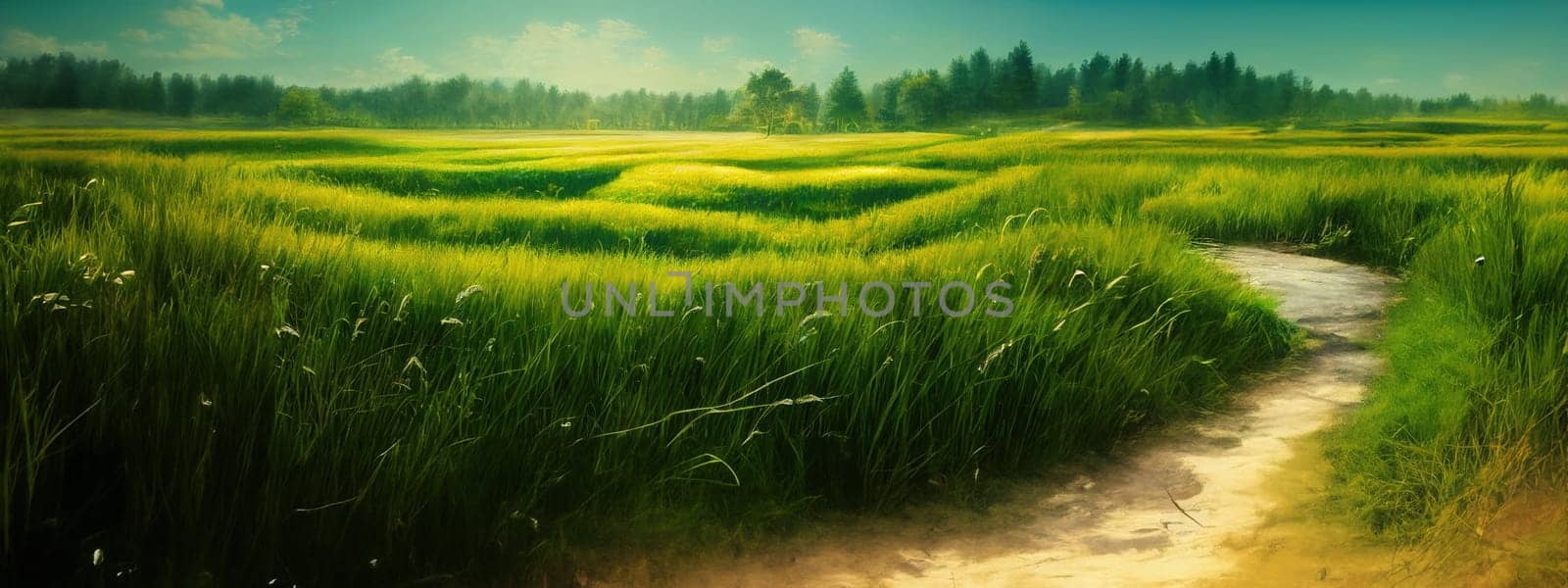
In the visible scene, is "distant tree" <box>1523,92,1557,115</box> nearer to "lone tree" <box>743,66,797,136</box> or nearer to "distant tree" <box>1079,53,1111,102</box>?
"distant tree" <box>1079,53,1111,102</box>

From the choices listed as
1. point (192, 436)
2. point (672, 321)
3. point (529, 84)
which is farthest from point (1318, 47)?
point (192, 436)

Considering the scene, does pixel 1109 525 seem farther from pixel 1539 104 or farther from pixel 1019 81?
pixel 1539 104

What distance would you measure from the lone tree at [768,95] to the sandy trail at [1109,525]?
3640mm

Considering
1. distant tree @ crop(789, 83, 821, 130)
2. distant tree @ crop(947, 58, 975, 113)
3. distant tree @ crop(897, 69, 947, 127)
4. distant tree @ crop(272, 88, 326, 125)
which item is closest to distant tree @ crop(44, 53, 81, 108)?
distant tree @ crop(272, 88, 326, 125)

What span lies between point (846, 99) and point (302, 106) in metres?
3.20

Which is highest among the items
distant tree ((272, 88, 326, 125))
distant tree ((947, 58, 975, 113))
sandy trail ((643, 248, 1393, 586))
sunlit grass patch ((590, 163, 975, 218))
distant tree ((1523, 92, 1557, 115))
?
distant tree ((947, 58, 975, 113))

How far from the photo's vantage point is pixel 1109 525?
2.08 m

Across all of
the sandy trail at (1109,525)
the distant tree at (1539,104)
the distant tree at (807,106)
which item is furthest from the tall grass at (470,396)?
the distant tree at (1539,104)

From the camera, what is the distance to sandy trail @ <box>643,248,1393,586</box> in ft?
6.10

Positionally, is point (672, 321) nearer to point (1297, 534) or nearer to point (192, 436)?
point (192, 436)

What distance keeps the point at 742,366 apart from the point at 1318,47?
5.20m

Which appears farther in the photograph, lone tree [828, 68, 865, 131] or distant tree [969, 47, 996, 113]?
distant tree [969, 47, 996, 113]

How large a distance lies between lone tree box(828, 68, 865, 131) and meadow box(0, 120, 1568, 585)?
7.28 feet

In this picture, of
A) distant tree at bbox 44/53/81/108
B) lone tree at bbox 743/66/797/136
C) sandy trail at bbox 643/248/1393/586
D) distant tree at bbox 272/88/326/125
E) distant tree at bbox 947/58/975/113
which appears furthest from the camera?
distant tree at bbox 947/58/975/113
